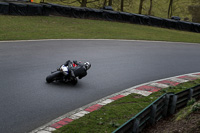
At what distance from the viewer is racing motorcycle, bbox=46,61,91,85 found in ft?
30.9

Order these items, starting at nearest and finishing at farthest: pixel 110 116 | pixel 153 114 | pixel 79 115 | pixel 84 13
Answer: pixel 153 114
pixel 110 116
pixel 79 115
pixel 84 13

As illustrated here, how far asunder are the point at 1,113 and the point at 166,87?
212 inches

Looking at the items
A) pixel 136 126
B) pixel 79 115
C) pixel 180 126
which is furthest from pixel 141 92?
pixel 136 126

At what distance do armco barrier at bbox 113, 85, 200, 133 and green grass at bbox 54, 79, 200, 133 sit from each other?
0.63 m

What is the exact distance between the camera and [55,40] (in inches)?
695

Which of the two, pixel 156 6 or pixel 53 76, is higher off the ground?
pixel 156 6

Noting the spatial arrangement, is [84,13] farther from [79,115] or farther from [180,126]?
[180,126]

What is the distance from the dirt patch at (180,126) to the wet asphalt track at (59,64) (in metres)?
2.31

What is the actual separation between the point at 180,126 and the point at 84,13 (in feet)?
80.6

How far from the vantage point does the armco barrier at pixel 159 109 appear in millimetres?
5555

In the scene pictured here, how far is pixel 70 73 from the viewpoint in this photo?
9438mm

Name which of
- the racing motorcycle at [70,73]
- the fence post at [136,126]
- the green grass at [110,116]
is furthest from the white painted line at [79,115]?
the racing motorcycle at [70,73]

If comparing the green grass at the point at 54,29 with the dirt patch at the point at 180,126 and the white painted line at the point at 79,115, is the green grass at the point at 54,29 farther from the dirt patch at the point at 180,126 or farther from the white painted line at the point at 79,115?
the dirt patch at the point at 180,126

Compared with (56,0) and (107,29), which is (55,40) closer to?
(107,29)
